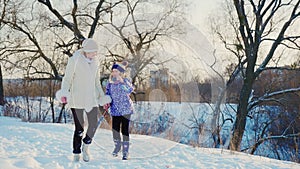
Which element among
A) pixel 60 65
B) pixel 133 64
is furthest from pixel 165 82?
pixel 60 65

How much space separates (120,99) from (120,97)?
2 centimetres

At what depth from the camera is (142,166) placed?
368cm

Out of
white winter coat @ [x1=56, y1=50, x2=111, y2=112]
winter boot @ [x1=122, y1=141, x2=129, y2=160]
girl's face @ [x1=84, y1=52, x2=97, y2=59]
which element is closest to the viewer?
white winter coat @ [x1=56, y1=50, x2=111, y2=112]

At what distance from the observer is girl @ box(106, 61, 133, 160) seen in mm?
3750

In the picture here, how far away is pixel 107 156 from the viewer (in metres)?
4.02

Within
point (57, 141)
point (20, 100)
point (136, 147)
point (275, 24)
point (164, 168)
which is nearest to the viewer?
point (164, 168)

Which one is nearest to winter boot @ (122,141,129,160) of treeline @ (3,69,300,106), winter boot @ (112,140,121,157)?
winter boot @ (112,140,121,157)

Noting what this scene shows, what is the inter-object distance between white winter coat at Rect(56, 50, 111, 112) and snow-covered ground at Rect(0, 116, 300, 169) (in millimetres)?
687

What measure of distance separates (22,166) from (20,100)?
10.3 meters

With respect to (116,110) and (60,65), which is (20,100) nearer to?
(60,65)

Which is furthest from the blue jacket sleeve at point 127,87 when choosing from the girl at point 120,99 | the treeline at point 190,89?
the treeline at point 190,89

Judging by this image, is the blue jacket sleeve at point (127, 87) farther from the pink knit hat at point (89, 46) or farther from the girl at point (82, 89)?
the pink knit hat at point (89, 46)

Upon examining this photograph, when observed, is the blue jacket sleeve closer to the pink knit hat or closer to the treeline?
the treeline

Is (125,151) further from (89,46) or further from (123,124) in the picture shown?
(89,46)
